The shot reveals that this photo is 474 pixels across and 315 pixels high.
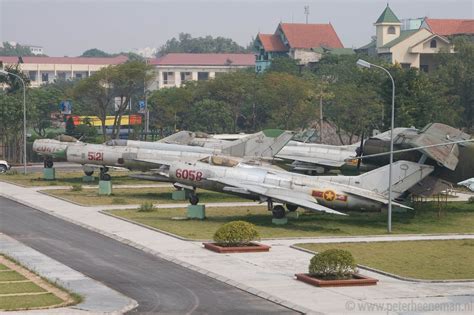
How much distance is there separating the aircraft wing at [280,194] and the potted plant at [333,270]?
14.0m

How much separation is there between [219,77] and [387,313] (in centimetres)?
10973

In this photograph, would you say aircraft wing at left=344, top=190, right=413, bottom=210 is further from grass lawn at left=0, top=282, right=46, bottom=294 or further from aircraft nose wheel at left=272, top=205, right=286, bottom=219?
grass lawn at left=0, top=282, right=46, bottom=294

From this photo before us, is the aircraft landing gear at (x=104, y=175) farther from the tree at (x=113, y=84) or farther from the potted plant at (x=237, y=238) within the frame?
the tree at (x=113, y=84)

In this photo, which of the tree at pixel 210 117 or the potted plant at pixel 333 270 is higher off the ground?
the tree at pixel 210 117

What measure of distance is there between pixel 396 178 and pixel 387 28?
449 ft

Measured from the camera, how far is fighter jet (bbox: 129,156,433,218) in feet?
183

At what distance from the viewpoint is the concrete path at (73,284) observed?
3359 centimetres

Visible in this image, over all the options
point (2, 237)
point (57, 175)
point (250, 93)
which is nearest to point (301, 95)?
point (250, 93)

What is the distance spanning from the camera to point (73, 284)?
37.9m

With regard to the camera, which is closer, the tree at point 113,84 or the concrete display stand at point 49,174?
the concrete display stand at point 49,174

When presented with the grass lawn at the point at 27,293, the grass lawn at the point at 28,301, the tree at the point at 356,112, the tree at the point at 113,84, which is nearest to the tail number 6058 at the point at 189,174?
the grass lawn at the point at 27,293

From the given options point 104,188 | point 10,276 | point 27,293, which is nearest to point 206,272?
point 10,276

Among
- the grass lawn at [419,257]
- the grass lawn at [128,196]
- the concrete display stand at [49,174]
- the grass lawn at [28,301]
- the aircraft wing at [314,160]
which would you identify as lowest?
the grass lawn at [419,257]

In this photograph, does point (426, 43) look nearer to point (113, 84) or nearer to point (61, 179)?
point (113, 84)
